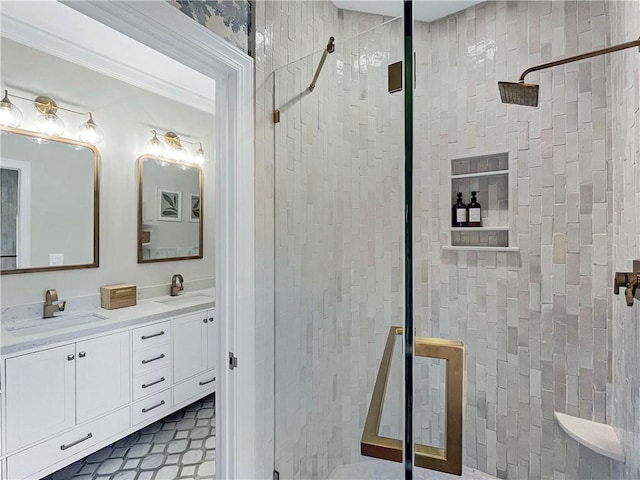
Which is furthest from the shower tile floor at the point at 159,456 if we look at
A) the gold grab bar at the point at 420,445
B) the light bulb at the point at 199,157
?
the light bulb at the point at 199,157

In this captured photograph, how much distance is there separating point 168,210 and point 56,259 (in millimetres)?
875

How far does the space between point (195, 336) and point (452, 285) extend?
185 centimetres

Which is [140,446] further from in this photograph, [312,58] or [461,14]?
[461,14]

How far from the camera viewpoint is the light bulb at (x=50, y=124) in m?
1.95

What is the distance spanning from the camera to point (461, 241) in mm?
1520

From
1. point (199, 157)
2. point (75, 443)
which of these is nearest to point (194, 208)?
point (199, 157)

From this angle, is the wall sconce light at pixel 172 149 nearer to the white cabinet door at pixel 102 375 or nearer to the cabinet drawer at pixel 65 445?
the white cabinet door at pixel 102 375

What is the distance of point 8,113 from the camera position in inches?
71.4

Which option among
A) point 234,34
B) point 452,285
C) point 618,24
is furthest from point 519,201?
point 234,34

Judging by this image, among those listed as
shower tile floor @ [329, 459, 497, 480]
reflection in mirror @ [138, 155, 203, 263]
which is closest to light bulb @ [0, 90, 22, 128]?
reflection in mirror @ [138, 155, 203, 263]

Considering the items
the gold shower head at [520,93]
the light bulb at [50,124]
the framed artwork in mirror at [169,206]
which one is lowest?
the framed artwork in mirror at [169,206]

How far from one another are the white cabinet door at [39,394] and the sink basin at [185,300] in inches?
30.8

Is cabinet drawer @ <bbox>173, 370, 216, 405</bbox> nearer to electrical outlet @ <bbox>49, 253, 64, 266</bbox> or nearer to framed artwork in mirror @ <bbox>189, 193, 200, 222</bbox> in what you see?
electrical outlet @ <bbox>49, 253, 64, 266</bbox>

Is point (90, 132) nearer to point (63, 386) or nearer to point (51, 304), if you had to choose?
point (51, 304)
